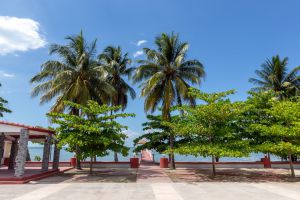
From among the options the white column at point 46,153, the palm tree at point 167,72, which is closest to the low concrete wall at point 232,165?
the palm tree at point 167,72

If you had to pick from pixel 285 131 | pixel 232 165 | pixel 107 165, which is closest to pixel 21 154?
pixel 107 165

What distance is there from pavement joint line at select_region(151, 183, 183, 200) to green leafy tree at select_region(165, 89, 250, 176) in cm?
394

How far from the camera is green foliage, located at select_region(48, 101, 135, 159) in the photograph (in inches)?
672

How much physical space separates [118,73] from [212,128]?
16191mm

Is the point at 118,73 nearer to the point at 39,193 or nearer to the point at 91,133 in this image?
the point at 91,133

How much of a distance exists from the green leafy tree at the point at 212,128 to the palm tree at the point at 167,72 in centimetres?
498

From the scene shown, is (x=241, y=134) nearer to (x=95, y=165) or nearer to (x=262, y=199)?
(x=262, y=199)

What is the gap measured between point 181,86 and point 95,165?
39.5 feet

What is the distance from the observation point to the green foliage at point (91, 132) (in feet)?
56.0

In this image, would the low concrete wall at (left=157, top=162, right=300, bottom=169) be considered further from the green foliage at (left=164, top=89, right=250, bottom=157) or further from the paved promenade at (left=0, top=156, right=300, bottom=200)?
the paved promenade at (left=0, top=156, right=300, bottom=200)

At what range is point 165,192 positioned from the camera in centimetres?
1227

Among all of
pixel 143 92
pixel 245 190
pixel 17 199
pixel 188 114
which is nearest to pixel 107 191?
pixel 17 199

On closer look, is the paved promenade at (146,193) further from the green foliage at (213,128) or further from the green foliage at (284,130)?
the green foliage at (284,130)

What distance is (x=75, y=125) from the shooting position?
1705 cm
